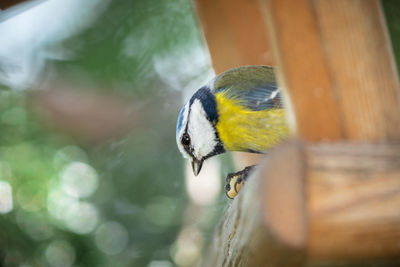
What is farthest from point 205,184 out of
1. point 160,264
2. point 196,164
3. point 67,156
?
point 67,156

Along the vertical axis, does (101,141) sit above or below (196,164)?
above

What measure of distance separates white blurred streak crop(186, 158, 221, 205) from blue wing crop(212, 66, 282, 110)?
0.74m

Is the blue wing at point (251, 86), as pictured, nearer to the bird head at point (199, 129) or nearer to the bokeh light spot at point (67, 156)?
the bird head at point (199, 129)

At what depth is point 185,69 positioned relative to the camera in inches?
97.7

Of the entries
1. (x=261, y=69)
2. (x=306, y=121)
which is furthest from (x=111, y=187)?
(x=306, y=121)

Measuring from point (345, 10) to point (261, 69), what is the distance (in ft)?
3.59

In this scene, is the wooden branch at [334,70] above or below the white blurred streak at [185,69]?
below

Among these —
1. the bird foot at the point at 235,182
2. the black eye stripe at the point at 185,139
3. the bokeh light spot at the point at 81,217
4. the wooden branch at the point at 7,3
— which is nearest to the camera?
the wooden branch at the point at 7,3

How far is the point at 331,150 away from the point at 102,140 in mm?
1880

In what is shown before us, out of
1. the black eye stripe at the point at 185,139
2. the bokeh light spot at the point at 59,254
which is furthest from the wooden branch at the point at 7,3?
the bokeh light spot at the point at 59,254

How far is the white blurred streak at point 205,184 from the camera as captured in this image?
2441mm

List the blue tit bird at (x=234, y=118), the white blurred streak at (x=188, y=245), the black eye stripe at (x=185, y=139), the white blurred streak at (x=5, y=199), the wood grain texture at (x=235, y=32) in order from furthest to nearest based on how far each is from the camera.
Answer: the white blurred streak at (x=188, y=245) → the white blurred streak at (x=5, y=199) → the black eye stripe at (x=185, y=139) → the wood grain texture at (x=235, y=32) → the blue tit bird at (x=234, y=118)

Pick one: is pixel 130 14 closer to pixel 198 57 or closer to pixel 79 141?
pixel 198 57

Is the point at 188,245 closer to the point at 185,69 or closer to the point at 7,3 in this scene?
the point at 185,69
